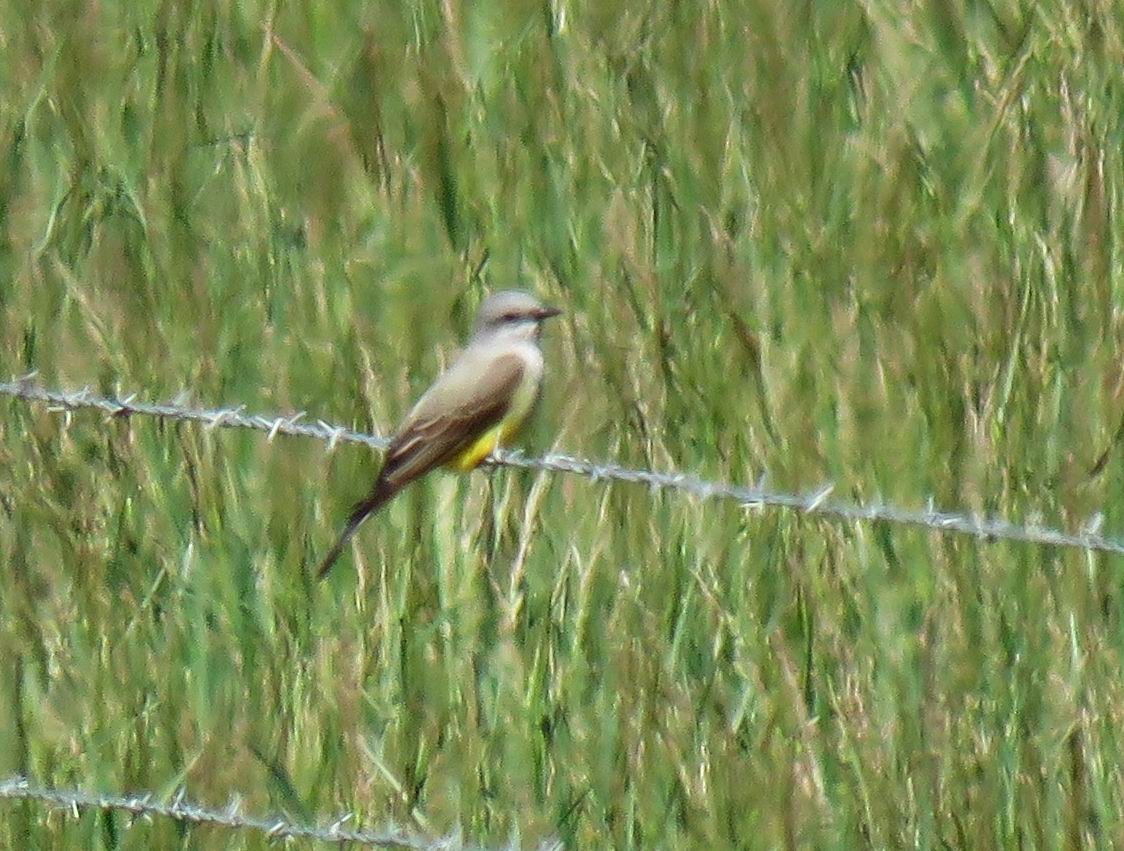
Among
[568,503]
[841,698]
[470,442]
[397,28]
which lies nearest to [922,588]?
[841,698]

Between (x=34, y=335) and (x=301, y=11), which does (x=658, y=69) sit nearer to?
(x=301, y=11)

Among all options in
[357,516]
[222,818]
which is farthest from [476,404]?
[222,818]

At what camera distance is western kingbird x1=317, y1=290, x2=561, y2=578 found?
378 centimetres

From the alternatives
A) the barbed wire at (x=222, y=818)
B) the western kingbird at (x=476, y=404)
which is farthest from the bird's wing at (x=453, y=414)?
the barbed wire at (x=222, y=818)

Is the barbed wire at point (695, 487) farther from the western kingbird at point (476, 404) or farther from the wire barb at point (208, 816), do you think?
the wire barb at point (208, 816)

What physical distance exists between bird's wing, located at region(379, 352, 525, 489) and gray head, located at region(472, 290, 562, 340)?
56 mm

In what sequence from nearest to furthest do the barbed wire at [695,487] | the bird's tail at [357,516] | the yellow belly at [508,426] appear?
the barbed wire at [695,487], the bird's tail at [357,516], the yellow belly at [508,426]

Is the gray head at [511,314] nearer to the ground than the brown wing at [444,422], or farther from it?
farther from it

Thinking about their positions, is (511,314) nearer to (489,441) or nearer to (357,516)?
(489,441)

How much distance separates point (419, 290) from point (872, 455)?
82cm

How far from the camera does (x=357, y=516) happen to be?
3.75 meters

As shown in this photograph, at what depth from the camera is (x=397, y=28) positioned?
445 centimetres

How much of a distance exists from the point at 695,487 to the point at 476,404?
3.18 feet

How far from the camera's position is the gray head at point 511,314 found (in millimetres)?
3939
